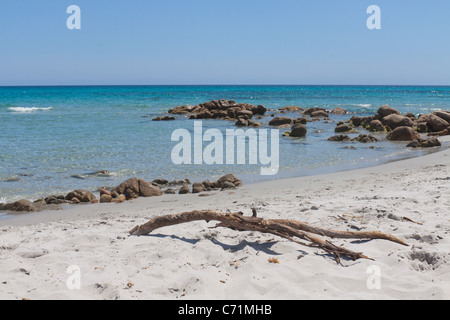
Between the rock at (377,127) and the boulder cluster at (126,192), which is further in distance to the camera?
the rock at (377,127)

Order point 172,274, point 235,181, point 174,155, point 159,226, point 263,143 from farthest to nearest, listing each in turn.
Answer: point 263,143
point 174,155
point 235,181
point 159,226
point 172,274

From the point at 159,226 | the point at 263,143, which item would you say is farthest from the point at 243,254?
the point at 263,143

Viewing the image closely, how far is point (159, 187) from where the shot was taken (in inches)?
373

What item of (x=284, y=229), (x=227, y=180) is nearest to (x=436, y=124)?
(x=227, y=180)

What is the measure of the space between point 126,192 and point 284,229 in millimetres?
4872

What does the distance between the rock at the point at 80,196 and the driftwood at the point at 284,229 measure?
3591mm

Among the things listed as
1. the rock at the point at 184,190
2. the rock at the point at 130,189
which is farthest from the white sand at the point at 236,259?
the rock at the point at 184,190

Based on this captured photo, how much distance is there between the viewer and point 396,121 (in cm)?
2248

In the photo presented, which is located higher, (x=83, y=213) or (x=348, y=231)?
(x=348, y=231)

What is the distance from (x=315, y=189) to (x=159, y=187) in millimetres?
3534

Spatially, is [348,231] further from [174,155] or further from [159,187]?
[174,155]

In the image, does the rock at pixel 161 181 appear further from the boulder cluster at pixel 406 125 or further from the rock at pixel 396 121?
the rock at pixel 396 121

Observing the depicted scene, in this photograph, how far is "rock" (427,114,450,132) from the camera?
20938 mm

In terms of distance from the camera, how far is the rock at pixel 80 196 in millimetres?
8203
